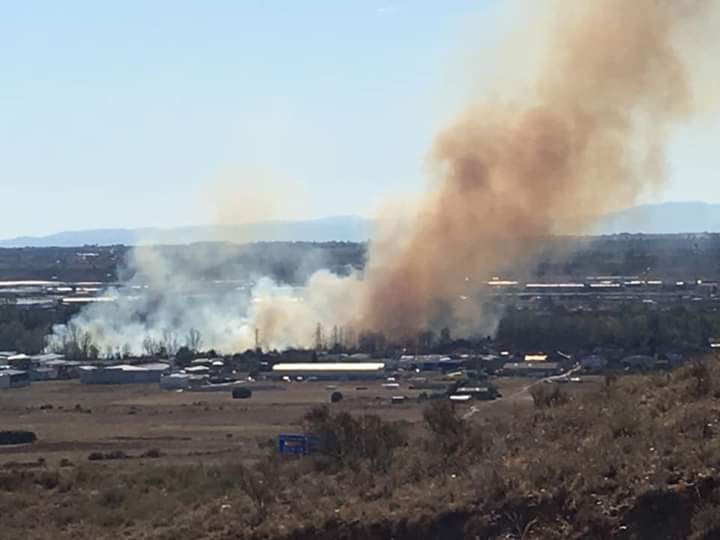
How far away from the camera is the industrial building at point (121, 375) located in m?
106

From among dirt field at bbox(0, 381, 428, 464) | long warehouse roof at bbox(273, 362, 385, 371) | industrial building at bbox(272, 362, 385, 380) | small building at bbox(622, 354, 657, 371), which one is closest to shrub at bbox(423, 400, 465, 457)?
dirt field at bbox(0, 381, 428, 464)

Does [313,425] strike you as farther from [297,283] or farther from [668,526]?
[297,283]

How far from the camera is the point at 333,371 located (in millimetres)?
102438

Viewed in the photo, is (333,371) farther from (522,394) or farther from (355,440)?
(355,440)

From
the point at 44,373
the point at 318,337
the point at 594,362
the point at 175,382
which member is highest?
the point at 318,337

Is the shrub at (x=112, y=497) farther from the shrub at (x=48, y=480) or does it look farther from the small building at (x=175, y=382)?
the small building at (x=175, y=382)

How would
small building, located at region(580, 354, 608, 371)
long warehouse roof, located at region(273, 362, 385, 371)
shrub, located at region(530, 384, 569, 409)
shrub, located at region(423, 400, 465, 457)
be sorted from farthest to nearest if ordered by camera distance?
long warehouse roof, located at region(273, 362, 385, 371) < small building, located at region(580, 354, 608, 371) < shrub, located at region(530, 384, 569, 409) < shrub, located at region(423, 400, 465, 457)

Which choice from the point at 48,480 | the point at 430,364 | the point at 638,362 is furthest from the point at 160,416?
the point at 48,480

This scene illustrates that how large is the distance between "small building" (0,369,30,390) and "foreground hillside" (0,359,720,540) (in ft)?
238

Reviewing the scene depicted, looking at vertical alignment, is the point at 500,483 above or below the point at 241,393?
above

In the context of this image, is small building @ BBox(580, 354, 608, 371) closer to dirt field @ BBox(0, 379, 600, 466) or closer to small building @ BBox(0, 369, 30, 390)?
dirt field @ BBox(0, 379, 600, 466)

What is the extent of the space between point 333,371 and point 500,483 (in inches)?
3277

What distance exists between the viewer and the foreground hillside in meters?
17.8

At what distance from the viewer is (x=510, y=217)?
97875 mm
